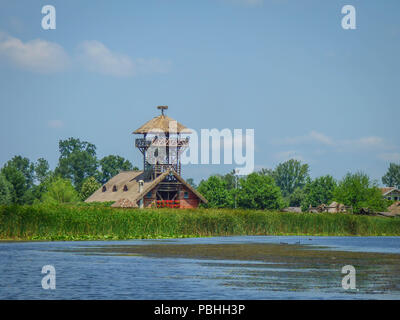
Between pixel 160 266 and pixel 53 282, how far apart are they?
8.24 m

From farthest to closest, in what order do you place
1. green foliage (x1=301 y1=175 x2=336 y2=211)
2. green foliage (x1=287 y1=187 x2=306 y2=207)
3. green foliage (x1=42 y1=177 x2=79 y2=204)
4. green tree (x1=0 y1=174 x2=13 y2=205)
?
1. green foliage (x1=287 y1=187 x2=306 y2=207)
2. green foliage (x1=301 y1=175 x2=336 y2=211)
3. green foliage (x1=42 y1=177 x2=79 y2=204)
4. green tree (x1=0 y1=174 x2=13 y2=205)

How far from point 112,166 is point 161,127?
56653mm

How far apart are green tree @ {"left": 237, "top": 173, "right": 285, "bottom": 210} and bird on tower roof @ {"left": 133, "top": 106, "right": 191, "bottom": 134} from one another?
30.7 m

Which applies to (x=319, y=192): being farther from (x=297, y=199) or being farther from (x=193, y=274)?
(x=193, y=274)

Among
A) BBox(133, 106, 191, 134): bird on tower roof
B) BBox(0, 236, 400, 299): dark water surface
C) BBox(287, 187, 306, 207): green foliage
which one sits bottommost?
BBox(0, 236, 400, 299): dark water surface

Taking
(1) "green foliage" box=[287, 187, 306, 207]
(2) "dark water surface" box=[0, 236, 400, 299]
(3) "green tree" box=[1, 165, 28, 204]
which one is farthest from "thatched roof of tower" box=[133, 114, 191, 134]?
(1) "green foliage" box=[287, 187, 306, 207]

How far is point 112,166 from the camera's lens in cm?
15625

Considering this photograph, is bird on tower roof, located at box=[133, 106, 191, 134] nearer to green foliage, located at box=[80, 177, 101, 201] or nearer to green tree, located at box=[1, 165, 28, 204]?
green foliage, located at box=[80, 177, 101, 201]

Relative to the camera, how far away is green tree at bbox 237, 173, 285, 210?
12988 cm

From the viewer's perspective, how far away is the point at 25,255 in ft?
131

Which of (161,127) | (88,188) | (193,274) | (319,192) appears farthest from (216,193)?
(193,274)

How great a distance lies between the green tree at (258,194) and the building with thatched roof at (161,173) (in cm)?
2935
